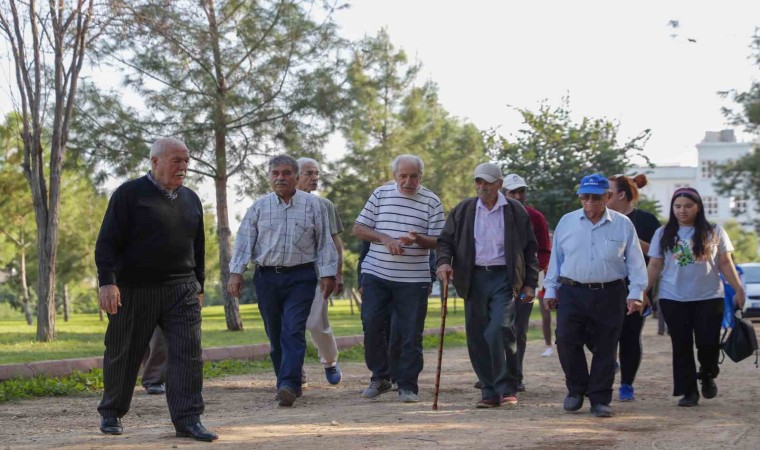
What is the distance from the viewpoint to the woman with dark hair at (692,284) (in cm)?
956

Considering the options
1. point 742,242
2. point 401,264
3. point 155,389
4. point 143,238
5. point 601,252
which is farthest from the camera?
point 742,242

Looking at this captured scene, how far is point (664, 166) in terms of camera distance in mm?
124625

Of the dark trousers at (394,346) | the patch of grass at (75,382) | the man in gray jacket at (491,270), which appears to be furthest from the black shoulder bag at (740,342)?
the patch of grass at (75,382)

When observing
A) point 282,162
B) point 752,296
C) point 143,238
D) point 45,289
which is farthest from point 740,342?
point 752,296

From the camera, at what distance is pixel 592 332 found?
9.08m

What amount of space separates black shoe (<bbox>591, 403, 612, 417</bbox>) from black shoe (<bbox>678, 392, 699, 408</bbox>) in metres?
1.00

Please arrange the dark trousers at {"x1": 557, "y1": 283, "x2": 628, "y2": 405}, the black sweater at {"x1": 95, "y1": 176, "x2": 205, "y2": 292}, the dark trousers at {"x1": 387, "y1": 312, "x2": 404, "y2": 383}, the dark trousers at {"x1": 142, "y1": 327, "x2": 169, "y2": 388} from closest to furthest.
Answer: the black sweater at {"x1": 95, "y1": 176, "x2": 205, "y2": 292} < the dark trousers at {"x1": 557, "y1": 283, "x2": 628, "y2": 405} < the dark trousers at {"x1": 387, "y1": 312, "x2": 404, "y2": 383} < the dark trousers at {"x1": 142, "y1": 327, "x2": 169, "y2": 388}

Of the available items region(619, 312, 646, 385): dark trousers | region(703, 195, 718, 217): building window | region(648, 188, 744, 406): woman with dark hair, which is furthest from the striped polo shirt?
region(703, 195, 718, 217): building window

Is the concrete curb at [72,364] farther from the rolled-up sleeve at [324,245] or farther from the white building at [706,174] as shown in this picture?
the white building at [706,174]

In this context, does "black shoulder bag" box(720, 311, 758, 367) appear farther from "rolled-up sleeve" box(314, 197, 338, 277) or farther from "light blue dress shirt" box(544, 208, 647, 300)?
"rolled-up sleeve" box(314, 197, 338, 277)

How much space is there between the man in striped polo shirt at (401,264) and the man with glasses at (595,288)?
4.02ft

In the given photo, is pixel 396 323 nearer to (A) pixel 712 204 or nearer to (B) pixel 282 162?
(B) pixel 282 162

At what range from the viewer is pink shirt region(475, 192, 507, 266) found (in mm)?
9344

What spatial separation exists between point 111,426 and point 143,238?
1.17 metres
